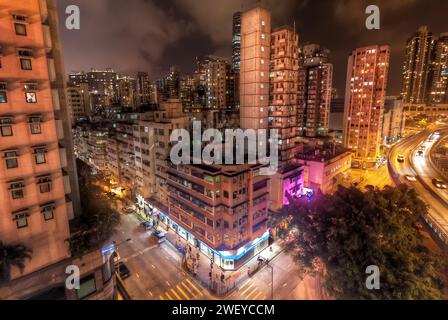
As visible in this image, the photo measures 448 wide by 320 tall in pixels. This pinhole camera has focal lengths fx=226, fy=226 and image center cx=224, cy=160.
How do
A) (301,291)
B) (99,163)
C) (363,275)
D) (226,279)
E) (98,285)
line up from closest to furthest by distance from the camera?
(363,275)
(98,285)
(301,291)
(226,279)
(99,163)

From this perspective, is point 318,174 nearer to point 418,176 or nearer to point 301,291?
point 418,176

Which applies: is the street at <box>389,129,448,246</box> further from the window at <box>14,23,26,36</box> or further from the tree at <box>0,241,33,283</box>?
the window at <box>14,23,26,36</box>

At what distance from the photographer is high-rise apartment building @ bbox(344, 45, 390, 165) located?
71.2m

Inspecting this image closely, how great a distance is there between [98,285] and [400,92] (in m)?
217

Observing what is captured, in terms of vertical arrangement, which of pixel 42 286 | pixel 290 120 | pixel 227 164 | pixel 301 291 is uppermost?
pixel 290 120

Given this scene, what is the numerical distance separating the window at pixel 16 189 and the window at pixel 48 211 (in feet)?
6.46

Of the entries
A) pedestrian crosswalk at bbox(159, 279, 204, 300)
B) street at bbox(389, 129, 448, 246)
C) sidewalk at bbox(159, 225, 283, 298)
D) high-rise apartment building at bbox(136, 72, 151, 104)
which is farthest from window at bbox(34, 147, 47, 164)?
high-rise apartment building at bbox(136, 72, 151, 104)

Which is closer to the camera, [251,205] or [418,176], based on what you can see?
[251,205]

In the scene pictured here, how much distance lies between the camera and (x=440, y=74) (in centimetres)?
13675

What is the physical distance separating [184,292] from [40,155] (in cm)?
2278

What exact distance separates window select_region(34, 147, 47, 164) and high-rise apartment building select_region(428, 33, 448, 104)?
186202mm

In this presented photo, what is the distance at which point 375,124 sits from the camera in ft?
243

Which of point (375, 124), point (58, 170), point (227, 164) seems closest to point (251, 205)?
point (227, 164)

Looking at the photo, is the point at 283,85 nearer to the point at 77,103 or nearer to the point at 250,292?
the point at 250,292
